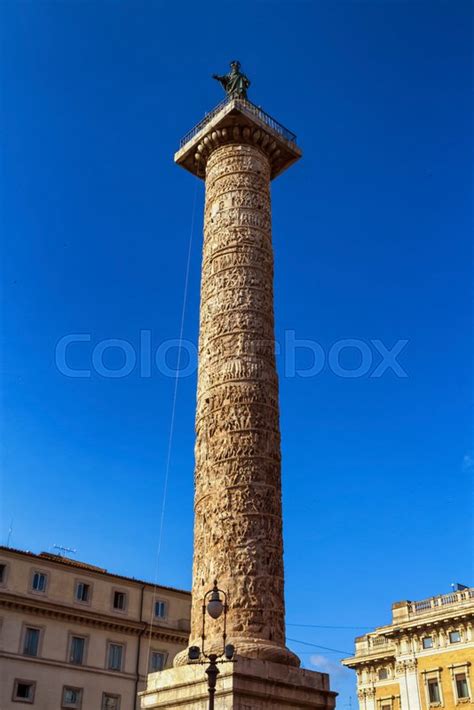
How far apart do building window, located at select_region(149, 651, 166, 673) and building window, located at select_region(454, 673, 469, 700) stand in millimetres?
9466

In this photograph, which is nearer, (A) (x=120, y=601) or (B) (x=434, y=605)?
(A) (x=120, y=601)

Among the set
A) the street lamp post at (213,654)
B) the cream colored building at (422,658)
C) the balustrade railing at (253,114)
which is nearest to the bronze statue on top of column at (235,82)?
the balustrade railing at (253,114)

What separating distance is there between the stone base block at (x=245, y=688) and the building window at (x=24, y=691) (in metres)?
11.4

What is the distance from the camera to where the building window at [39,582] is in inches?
797

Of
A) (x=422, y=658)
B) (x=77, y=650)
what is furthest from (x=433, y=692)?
(x=77, y=650)

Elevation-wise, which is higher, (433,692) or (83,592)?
(83,592)

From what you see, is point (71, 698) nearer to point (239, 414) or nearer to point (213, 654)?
point (239, 414)

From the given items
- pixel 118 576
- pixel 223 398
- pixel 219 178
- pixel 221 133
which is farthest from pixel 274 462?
pixel 118 576

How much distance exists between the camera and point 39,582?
20.4 metres

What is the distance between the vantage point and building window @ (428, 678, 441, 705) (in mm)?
24578

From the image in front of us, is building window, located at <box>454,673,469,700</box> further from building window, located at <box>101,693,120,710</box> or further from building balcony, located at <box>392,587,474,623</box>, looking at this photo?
building window, located at <box>101,693,120,710</box>

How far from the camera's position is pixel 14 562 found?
1997cm

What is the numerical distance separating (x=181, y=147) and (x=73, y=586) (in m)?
13.4

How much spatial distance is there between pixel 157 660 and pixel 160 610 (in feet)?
4.76
